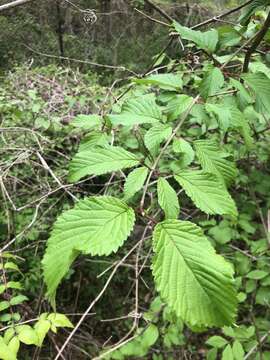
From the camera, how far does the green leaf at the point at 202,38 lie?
101 centimetres

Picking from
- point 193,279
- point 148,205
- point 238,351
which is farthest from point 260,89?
point 148,205

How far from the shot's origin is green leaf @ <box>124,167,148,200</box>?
0.71 metres

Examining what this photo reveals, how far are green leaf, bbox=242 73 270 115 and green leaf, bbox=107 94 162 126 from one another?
0.87ft

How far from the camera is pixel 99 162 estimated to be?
2.48ft

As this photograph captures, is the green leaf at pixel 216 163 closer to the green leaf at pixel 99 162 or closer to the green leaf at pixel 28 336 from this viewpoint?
the green leaf at pixel 99 162

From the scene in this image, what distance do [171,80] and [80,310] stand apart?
230 cm

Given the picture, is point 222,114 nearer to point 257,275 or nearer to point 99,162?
point 99,162

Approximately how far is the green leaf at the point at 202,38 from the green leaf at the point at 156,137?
306mm

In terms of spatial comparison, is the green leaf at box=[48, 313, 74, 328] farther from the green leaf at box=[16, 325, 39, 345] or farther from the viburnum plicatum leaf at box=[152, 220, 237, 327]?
the viburnum plicatum leaf at box=[152, 220, 237, 327]

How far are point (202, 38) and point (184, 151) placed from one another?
361 millimetres

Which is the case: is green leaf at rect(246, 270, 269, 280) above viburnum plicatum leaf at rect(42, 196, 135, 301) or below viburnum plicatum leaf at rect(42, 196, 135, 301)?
below

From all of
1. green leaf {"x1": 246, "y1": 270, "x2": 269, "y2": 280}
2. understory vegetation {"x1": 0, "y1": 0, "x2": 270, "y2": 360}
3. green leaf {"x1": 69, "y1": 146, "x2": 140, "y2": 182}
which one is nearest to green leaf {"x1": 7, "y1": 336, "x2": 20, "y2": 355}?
understory vegetation {"x1": 0, "y1": 0, "x2": 270, "y2": 360}

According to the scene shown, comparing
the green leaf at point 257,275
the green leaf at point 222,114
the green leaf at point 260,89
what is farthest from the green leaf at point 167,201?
the green leaf at point 257,275

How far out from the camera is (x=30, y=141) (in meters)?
2.59
